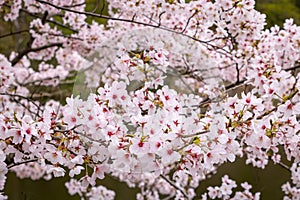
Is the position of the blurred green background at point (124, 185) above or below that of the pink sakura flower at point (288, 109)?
above

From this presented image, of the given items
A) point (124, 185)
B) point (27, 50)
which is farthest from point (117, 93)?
point (124, 185)

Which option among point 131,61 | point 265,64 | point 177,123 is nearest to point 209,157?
point 177,123

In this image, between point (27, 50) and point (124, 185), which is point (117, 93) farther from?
point (124, 185)

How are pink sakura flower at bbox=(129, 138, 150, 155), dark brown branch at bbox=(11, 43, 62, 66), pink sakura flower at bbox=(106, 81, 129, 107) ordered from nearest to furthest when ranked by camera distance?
1. pink sakura flower at bbox=(129, 138, 150, 155)
2. pink sakura flower at bbox=(106, 81, 129, 107)
3. dark brown branch at bbox=(11, 43, 62, 66)

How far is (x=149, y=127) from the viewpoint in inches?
54.0

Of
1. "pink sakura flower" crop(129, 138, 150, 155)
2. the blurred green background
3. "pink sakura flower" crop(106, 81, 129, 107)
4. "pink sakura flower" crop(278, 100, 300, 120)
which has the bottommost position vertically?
"pink sakura flower" crop(129, 138, 150, 155)

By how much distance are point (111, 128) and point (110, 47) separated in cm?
198

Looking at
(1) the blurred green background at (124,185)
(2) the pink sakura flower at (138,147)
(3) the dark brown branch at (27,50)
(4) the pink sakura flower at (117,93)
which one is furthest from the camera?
(1) the blurred green background at (124,185)

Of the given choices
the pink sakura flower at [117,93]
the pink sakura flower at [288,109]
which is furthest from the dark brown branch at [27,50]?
the pink sakura flower at [288,109]

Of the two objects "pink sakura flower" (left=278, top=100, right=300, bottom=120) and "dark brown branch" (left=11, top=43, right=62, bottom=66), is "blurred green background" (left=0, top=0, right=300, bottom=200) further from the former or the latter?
"pink sakura flower" (left=278, top=100, right=300, bottom=120)

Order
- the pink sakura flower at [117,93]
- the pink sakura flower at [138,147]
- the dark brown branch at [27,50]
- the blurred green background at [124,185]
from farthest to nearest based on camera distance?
1. the blurred green background at [124,185]
2. the dark brown branch at [27,50]
3. the pink sakura flower at [117,93]
4. the pink sakura flower at [138,147]

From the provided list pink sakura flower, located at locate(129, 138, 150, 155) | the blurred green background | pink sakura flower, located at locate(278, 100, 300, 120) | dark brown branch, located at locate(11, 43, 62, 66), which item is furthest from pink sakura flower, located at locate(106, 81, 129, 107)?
the blurred green background

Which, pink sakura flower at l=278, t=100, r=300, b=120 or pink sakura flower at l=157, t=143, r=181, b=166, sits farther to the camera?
pink sakura flower at l=278, t=100, r=300, b=120

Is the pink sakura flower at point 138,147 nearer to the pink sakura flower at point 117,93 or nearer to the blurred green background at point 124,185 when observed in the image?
the pink sakura flower at point 117,93
